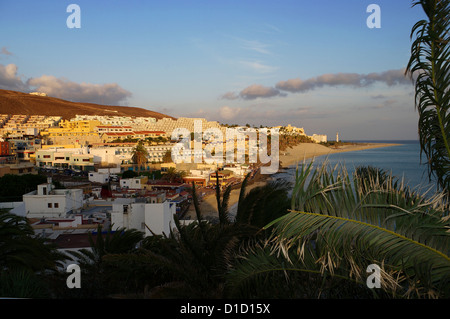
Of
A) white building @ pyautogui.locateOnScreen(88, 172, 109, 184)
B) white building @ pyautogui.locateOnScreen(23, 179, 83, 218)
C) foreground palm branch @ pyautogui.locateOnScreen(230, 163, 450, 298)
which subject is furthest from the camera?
white building @ pyautogui.locateOnScreen(88, 172, 109, 184)

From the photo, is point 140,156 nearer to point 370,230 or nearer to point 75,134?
point 75,134

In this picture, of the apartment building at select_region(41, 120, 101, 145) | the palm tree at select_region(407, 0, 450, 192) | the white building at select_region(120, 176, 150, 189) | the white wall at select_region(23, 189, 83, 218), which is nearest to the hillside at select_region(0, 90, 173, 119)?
the apartment building at select_region(41, 120, 101, 145)

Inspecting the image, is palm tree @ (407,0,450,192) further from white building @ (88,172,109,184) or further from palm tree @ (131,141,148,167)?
palm tree @ (131,141,148,167)

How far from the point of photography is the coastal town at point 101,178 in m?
13.1

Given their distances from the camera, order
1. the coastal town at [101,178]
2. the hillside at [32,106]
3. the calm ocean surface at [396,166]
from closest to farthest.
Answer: the calm ocean surface at [396,166] → the coastal town at [101,178] → the hillside at [32,106]

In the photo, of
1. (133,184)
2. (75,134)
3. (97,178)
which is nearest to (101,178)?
(97,178)

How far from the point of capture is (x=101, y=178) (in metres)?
39.1

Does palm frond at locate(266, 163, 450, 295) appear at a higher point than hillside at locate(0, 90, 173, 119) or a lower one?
lower

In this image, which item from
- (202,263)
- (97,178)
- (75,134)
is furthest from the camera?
(75,134)

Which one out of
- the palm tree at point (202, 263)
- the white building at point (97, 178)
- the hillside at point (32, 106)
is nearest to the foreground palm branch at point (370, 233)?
the palm tree at point (202, 263)

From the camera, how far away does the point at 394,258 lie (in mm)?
2549

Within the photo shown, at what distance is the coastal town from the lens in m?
13.1

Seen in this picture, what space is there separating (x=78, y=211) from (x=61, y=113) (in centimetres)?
11920

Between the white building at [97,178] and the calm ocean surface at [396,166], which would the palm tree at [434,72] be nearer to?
the calm ocean surface at [396,166]
